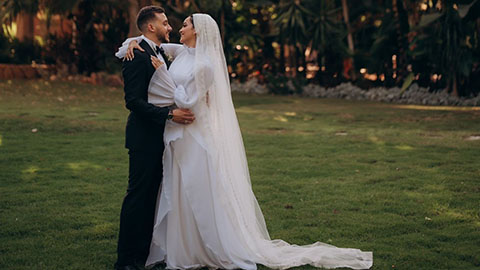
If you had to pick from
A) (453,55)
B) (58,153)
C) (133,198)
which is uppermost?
(453,55)

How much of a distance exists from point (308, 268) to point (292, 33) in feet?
48.5

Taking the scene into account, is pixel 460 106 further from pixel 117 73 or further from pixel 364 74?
pixel 117 73

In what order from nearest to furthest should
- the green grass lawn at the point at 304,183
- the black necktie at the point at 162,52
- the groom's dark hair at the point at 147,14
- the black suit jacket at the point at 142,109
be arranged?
the black suit jacket at the point at 142,109
the groom's dark hair at the point at 147,14
the black necktie at the point at 162,52
the green grass lawn at the point at 304,183

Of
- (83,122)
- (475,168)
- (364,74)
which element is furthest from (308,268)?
(364,74)

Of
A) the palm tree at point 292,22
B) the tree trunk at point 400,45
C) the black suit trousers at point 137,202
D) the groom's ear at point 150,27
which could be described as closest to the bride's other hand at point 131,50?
the groom's ear at point 150,27

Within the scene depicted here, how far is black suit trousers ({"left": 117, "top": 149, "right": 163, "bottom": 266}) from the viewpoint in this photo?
4363 millimetres

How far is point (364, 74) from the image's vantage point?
19438mm

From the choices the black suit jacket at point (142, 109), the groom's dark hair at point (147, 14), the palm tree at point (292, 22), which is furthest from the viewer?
the palm tree at point (292, 22)

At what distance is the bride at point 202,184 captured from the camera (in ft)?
14.4

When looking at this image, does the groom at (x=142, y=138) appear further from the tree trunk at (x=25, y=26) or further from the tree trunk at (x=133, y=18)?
the tree trunk at (x=25, y=26)

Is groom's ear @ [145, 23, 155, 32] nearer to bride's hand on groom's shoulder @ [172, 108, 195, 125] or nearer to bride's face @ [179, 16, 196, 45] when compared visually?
bride's face @ [179, 16, 196, 45]

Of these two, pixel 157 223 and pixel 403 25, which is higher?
pixel 403 25

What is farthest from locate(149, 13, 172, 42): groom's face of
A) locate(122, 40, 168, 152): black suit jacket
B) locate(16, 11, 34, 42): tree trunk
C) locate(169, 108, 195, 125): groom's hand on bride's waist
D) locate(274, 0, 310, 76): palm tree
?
locate(16, 11, 34, 42): tree trunk

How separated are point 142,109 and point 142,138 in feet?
0.75
